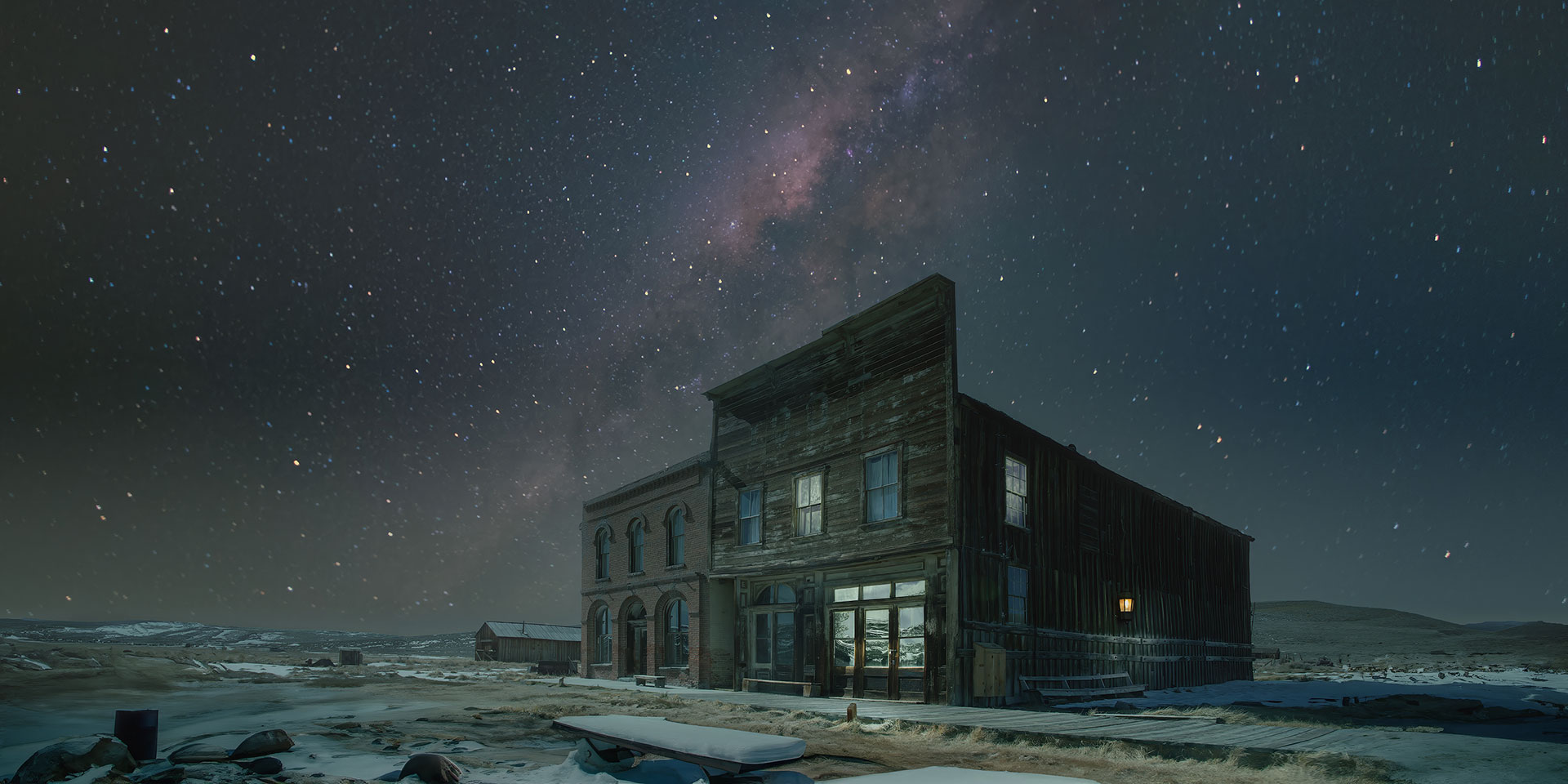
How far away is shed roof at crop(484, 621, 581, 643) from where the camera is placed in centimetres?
5634

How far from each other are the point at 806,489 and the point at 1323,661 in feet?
135

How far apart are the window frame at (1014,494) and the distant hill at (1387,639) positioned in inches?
1599

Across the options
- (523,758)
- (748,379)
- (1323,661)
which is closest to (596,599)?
(748,379)

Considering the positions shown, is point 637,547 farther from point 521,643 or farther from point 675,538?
point 521,643

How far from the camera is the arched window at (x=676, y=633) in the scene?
Result: 27.6 metres

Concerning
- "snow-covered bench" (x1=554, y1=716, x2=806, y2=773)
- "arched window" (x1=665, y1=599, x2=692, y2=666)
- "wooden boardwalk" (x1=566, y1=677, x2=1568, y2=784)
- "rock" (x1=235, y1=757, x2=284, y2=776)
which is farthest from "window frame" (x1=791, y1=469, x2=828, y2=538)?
"rock" (x1=235, y1=757, x2=284, y2=776)

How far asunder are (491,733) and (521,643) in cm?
4751

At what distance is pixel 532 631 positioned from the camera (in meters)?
57.1

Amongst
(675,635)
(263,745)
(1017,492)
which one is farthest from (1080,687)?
(263,745)

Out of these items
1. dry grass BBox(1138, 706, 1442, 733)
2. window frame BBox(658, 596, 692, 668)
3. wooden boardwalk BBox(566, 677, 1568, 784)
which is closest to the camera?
wooden boardwalk BBox(566, 677, 1568, 784)

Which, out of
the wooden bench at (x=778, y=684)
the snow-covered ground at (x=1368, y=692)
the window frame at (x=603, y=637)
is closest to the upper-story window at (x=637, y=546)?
the window frame at (x=603, y=637)

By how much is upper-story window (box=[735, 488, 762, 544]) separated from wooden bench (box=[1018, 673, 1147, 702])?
781 cm

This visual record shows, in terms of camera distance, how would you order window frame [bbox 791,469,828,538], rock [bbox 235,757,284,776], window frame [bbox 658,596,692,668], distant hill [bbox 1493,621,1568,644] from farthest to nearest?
1. distant hill [bbox 1493,621,1568,644]
2. window frame [bbox 658,596,692,668]
3. window frame [bbox 791,469,828,538]
4. rock [bbox 235,757,284,776]

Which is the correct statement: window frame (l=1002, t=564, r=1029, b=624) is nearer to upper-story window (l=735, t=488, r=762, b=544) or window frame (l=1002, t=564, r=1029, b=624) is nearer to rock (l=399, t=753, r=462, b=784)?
upper-story window (l=735, t=488, r=762, b=544)
